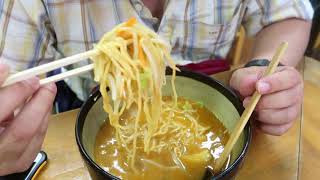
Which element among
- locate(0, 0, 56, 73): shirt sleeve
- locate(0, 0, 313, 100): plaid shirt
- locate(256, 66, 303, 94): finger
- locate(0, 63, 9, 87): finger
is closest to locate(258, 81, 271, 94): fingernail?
locate(256, 66, 303, 94): finger

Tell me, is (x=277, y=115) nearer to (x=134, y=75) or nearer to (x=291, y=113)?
(x=291, y=113)

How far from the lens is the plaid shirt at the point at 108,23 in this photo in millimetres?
1070

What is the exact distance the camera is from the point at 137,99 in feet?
2.55

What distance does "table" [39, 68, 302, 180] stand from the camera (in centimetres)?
96

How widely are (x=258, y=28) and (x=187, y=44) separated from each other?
26cm

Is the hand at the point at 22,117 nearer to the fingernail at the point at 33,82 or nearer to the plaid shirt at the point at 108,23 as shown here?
the fingernail at the point at 33,82

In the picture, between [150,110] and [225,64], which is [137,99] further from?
[225,64]

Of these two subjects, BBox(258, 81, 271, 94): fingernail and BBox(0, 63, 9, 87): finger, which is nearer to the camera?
BBox(0, 63, 9, 87): finger

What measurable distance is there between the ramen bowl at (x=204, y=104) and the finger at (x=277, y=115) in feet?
0.37

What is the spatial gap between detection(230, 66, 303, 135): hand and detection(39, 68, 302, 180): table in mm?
55

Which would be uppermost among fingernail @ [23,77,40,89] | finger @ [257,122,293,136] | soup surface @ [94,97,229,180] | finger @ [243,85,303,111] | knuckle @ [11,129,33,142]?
fingernail @ [23,77,40,89]

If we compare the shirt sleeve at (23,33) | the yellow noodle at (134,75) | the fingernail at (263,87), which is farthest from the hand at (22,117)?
the fingernail at (263,87)

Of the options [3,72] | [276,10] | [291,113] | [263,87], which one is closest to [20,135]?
[3,72]

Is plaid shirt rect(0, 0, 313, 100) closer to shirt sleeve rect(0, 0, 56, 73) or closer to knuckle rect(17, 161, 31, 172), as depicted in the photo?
shirt sleeve rect(0, 0, 56, 73)
